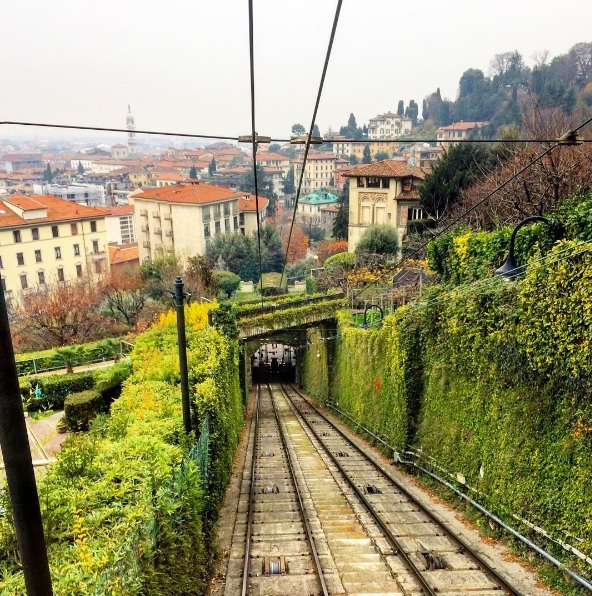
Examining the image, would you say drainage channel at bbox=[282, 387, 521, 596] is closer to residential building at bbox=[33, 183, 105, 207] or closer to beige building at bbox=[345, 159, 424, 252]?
beige building at bbox=[345, 159, 424, 252]

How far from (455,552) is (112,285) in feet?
106

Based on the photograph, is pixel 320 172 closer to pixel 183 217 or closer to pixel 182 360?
pixel 183 217

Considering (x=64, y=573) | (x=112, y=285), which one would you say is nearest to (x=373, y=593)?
(x=64, y=573)

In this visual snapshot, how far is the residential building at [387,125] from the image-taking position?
141000 millimetres

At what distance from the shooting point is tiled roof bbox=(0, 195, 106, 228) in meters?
42.5

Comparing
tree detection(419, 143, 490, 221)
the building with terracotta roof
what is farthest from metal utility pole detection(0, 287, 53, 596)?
the building with terracotta roof

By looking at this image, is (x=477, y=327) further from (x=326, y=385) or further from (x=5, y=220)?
(x=5, y=220)

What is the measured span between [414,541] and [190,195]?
54.7 meters

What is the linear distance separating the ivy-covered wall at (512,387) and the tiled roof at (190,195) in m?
47.5

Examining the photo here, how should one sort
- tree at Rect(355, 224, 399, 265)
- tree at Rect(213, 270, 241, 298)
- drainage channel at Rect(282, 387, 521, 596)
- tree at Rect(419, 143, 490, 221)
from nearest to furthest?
1. drainage channel at Rect(282, 387, 521, 596)
2. tree at Rect(419, 143, 490, 221)
3. tree at Rect(355, 224, 399, 265)
4. tree at Rect(213, 270, 241, 298)

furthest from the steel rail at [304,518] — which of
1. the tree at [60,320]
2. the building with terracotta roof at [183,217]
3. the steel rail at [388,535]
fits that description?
the building with terracotta roof at [183,217]

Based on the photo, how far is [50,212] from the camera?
152 ft

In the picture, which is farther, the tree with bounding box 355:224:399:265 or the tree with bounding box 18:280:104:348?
the tree with bounding box 355:224:399:265

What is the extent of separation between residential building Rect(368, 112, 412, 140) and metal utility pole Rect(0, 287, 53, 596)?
148979mm
